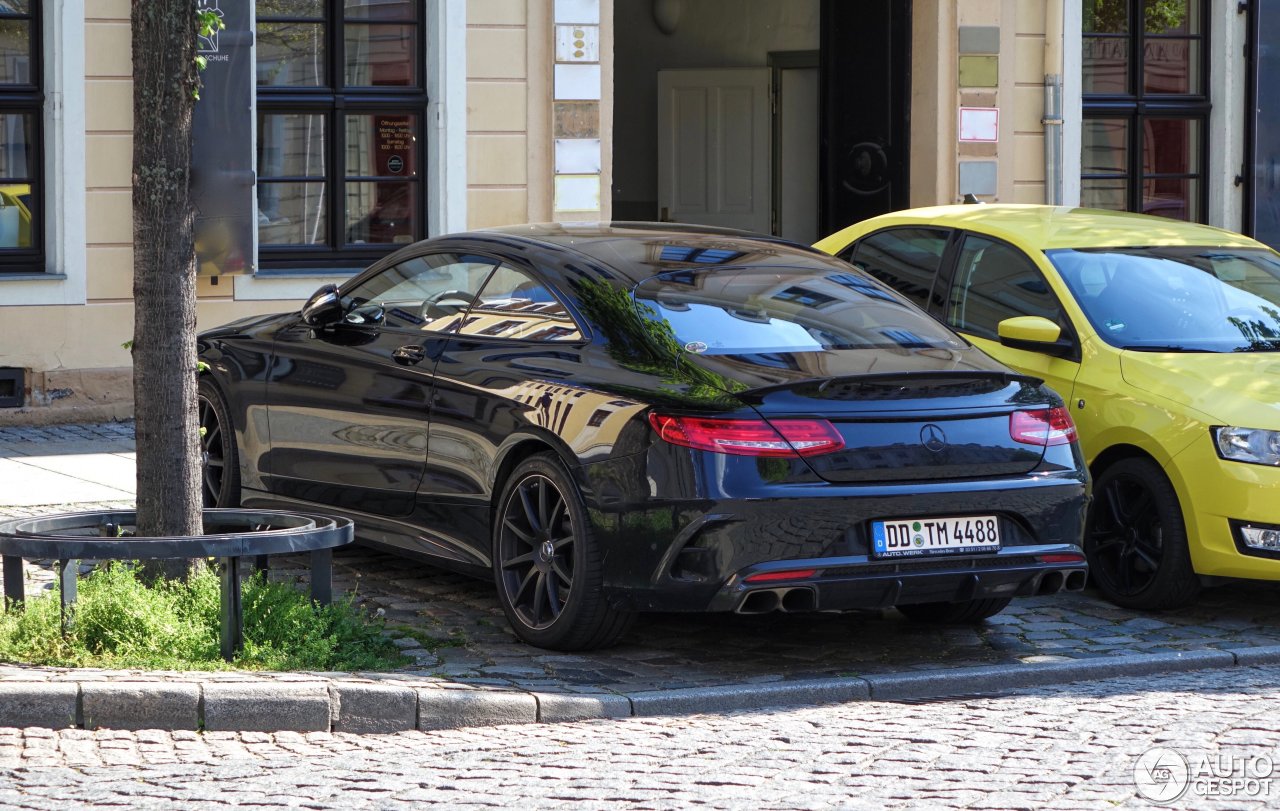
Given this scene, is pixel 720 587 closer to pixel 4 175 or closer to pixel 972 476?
pixel 972 476

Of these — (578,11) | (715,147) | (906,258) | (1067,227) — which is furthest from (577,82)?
(1067,227)

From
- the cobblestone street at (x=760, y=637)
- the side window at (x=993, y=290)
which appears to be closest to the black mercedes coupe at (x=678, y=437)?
the cobblestone street at (x=760, y=637)

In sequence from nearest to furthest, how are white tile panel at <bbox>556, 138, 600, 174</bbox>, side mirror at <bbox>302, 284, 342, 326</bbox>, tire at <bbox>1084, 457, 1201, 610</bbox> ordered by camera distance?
tire at <bbox>1084, 457, 1201, 610</bbox>, side mirror at <bbox>302, 284, 342, 326</bbox>, white tile panel at <bbox>556, 138, 600, 174</bbox>

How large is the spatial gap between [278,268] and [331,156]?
3.08 ft

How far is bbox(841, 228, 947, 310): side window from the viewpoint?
9.20m

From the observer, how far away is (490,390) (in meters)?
7.10

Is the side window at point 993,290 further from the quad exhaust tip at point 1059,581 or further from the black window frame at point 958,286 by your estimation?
the quad exhaust tip at point 1059,581

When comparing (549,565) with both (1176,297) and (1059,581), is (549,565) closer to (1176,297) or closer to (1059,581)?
(1059,581)

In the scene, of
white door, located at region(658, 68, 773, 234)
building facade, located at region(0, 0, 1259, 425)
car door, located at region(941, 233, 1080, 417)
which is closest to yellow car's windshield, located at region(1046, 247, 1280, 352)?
car door, located at region(941, 233, 1080, 417)

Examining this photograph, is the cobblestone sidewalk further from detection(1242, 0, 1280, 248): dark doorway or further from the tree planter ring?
detection(1242, 0, 1280, 248): dark doorway

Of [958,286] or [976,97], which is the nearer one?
[958,286]

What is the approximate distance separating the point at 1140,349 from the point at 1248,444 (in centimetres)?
81

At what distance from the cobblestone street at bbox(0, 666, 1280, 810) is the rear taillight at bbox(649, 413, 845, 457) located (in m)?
0.86

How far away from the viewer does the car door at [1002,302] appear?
834cm
